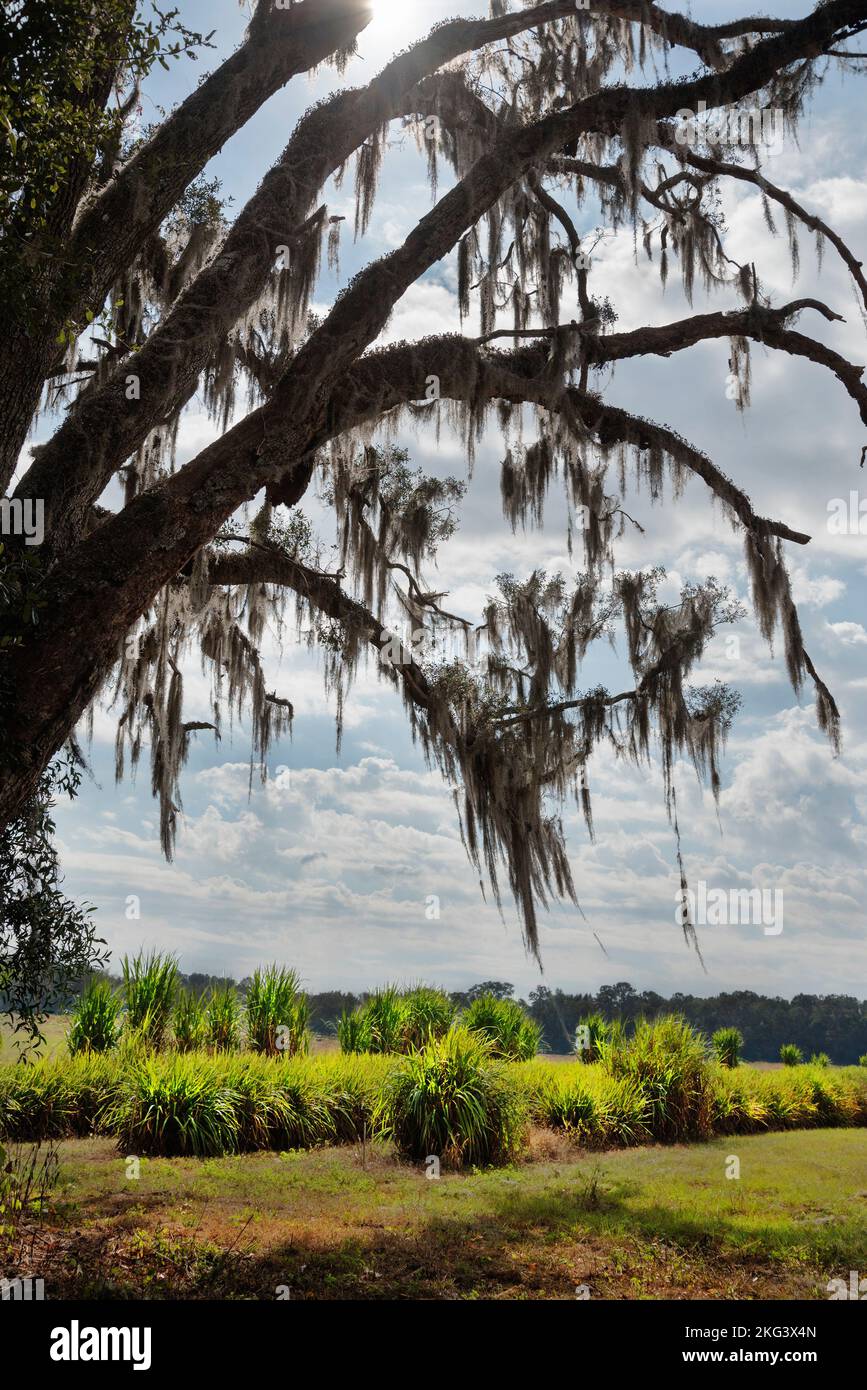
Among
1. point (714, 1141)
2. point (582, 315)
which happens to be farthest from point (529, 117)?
point (714, 1141)

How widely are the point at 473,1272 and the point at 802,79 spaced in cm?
922

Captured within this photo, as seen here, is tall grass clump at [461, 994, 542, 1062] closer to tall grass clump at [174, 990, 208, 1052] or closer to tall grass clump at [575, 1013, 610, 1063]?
tall grass clump at [575, 1013, 610, 1063]

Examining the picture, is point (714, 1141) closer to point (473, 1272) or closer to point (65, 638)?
Result: point (473, 1272)

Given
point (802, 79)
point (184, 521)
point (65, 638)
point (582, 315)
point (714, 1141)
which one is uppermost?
point (802, 79)

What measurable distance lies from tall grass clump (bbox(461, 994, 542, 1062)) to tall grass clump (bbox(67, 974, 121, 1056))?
197 inches

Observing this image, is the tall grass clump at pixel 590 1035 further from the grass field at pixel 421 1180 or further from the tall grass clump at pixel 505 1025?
the grass field at pixel 421 1180

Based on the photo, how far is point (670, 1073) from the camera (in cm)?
1108

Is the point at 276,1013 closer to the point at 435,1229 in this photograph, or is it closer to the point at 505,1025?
the point at 505,1025

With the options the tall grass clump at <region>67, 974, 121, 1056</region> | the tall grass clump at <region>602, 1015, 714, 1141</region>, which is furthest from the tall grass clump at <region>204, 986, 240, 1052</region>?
the tall grass clump at <region>602, 1015, 714, 1141</region>

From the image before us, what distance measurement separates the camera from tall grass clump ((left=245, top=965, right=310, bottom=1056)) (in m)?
12.0

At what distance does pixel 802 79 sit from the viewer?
7.76m

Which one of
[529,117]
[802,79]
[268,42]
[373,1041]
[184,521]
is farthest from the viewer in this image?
[373,1041]

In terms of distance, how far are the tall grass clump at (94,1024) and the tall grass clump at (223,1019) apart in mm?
1154

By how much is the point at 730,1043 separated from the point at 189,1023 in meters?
10.4
